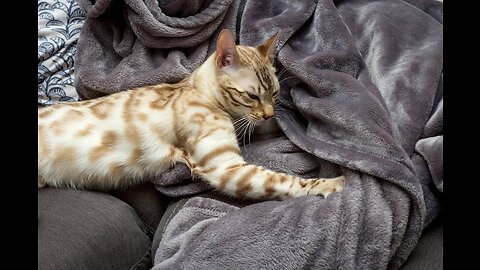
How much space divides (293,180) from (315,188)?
0.21 ft

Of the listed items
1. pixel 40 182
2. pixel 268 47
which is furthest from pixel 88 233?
pixel 268 47

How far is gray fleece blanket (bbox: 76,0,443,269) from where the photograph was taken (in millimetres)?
1050

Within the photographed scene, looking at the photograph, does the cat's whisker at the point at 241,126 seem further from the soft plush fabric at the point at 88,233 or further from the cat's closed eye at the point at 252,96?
the soft plush fabric at the point at 88,233

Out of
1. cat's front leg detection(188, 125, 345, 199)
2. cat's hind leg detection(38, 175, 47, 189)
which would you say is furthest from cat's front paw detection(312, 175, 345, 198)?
cat's hind leg detection(38, 175, 47, 189)

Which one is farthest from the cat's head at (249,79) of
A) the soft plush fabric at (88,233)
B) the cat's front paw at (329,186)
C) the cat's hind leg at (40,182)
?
the cat's hind leg at (40,182)

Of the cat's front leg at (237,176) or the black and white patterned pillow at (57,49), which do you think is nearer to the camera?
the cat's front leg at (237,176)

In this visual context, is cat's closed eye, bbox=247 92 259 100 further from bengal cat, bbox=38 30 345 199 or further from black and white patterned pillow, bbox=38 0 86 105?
black and white patterned pillow, bbox=38 0 86 105

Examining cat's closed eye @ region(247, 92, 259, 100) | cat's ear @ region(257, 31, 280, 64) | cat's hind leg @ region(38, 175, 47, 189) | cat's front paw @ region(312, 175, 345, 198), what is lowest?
cat's front paw @ region(312, 175, 345, 198)

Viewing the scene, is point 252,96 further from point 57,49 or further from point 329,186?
point 57,49

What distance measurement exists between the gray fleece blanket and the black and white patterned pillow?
111 millimetres

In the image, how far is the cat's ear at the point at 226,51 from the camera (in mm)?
1288

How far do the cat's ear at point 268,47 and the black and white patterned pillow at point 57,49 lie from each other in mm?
626

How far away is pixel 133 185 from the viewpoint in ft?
4.55

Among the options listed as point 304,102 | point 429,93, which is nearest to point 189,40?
point 304,102
